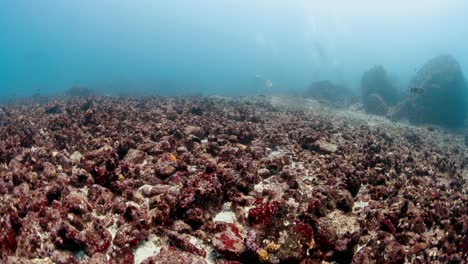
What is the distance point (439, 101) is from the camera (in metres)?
39.1

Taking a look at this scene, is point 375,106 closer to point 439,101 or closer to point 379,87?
point 439,101

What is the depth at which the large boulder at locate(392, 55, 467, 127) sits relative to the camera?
37938 mm

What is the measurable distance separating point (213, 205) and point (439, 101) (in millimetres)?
40514

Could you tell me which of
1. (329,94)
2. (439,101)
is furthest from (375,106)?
(329,94)

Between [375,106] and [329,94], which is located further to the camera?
[329,94]

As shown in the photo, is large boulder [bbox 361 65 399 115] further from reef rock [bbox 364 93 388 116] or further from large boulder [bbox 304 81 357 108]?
reef rock [bbox 364 93 388 116]

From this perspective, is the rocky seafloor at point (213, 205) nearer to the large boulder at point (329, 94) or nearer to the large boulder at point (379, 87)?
the large boulder at point (379, 87)

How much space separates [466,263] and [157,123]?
14.9 metres

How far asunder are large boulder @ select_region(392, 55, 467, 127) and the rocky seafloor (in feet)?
86.2

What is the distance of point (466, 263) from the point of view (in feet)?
23.2

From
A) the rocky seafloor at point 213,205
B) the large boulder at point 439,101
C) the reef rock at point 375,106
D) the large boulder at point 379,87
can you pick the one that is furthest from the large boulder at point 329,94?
the rocky seafloor at point 213,205

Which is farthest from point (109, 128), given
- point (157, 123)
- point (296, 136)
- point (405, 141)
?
point (405, 141)

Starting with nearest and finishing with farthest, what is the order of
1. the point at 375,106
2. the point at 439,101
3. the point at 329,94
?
the point at 439,101, the point at 375,106, the point at 329,94

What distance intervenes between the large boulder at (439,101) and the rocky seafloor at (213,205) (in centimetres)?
2628
